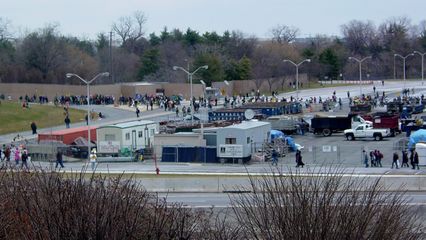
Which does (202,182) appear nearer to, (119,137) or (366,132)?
(119,137)

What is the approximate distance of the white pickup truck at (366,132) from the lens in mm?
58378

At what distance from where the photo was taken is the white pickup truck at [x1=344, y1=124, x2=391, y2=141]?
58.4 metres

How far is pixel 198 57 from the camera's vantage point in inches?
4633

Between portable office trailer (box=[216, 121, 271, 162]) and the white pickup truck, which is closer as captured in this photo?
portable office trailer (box=[216, 121, 271, 162])

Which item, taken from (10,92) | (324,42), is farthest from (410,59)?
(10,92)

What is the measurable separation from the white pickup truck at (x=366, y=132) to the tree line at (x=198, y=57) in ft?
147

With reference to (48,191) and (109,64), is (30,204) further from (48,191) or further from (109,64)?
(109,64)

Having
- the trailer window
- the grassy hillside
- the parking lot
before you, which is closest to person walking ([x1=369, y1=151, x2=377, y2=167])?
the parking lot

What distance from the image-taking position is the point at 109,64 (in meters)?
135

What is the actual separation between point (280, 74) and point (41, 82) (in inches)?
1304

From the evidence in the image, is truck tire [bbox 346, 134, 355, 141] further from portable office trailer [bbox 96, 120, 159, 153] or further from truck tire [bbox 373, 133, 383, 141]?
portable office trailer [bbox 96, 120, 159, 153]

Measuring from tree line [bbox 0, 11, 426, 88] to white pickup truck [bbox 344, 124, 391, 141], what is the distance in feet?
147

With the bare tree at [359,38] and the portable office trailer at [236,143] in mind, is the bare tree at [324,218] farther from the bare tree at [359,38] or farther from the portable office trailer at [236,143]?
the bare tree at [359,38]

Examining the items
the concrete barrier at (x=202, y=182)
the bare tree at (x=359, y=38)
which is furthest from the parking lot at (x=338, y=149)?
the bare tree at (x=359, y=38)
